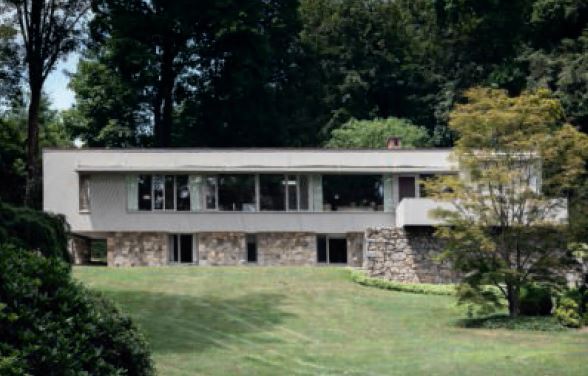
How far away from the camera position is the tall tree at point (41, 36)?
32875 mm

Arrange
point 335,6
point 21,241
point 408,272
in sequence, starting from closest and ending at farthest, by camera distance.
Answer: point 21,241 → point 408,272 → point 335,6

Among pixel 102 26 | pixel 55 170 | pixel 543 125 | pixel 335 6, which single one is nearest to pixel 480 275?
pixel 543 125

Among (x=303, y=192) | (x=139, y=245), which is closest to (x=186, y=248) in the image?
Result: (x=139, y=245)

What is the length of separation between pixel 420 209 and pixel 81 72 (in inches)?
946

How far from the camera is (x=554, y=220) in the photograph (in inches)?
908

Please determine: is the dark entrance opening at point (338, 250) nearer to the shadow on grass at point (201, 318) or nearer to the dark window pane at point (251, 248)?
the dark window pane at point (251, 248)

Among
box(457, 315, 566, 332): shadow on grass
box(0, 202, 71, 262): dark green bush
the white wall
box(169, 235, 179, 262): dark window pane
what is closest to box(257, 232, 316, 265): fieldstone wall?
the white wall

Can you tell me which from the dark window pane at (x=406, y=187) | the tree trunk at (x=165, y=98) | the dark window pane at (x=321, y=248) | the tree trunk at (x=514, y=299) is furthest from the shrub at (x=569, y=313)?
the tree trunk at (x=165, y=98)

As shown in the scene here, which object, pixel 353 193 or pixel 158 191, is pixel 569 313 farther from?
pixel 158 191

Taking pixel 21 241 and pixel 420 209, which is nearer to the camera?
pixel 21 241

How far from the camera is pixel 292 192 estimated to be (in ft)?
120

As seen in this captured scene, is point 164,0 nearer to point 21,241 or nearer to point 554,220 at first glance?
point 554,220

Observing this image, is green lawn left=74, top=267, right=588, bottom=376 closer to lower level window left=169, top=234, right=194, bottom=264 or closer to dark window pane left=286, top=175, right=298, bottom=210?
lower level window left=169, top=234, right=194, bottom=264

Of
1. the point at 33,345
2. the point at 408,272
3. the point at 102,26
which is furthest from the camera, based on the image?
the point at 102,26
